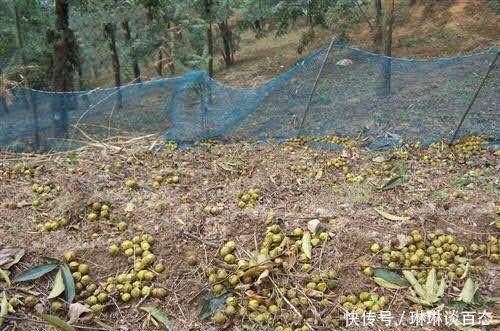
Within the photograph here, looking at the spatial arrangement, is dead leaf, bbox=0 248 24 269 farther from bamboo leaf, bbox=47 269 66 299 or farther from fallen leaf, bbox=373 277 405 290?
fallen leaf, bbox=373 277 405 290

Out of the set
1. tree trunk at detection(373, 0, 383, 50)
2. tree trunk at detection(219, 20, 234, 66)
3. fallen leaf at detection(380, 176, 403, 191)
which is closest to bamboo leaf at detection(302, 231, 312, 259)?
fallen leaf at detection(380, 176, 403, 191)

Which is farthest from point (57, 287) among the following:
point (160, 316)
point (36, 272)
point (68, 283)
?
point (160, 316)

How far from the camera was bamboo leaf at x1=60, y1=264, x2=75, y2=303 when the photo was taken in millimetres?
3154

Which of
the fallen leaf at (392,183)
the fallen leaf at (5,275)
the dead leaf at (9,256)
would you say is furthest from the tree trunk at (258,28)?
the fallen leaf at (5,275)

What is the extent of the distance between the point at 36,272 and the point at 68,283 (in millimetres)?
318

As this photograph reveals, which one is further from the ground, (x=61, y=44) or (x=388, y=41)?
(x=61, y=44)

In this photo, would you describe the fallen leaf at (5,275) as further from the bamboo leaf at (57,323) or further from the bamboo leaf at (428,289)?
the bamboo leaf at (428,289)

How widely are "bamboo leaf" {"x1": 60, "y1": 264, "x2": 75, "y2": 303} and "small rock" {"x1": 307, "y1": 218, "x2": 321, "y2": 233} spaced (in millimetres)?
2054

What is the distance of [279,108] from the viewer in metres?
7.06

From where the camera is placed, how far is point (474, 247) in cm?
355

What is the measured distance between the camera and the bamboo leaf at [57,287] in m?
3.14

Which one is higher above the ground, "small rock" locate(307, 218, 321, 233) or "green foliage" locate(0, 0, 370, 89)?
"green foliage" locate(0, 0, 370, 89)

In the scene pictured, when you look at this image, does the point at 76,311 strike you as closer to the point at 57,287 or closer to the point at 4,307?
the point at 57,287

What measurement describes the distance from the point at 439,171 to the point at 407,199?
4.45 feet
